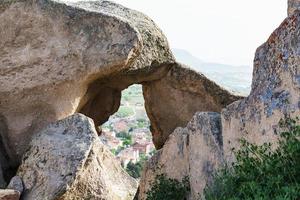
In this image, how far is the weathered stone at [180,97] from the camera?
18.7m

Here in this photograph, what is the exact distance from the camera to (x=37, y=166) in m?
13.9

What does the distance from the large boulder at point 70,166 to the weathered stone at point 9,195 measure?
1.11ft

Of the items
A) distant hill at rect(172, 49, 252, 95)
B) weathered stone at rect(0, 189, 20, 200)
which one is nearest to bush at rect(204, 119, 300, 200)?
weathered stone at rect(0, 189, 20, 200)

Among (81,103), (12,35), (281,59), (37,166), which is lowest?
(37,166)

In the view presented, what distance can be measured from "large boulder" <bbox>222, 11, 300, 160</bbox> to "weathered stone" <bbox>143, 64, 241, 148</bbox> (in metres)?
8.51

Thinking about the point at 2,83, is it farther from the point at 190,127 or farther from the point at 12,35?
the point at 190,127

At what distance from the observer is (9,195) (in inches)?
507

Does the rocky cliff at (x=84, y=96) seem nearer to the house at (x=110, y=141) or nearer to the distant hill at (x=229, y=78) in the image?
the distant hill at (x=229, y=78)

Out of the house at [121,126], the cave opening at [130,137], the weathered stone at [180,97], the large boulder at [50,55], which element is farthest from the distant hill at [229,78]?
the house at [121,126]

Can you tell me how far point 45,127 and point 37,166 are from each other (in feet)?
5.11

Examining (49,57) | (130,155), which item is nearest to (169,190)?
(49,57)

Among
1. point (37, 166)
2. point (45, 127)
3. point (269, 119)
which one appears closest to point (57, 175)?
point (37, 166)

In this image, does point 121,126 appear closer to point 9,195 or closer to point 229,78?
point 229,78

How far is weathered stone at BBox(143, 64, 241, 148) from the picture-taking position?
61.2 ft
